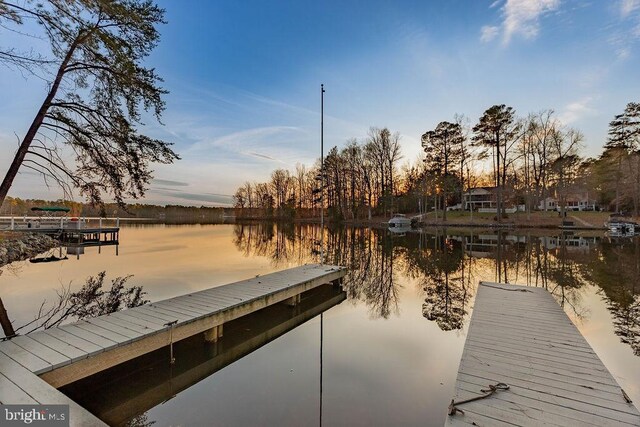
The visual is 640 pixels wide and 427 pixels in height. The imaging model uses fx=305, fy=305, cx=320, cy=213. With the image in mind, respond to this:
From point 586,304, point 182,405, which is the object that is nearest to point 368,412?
point 182,405

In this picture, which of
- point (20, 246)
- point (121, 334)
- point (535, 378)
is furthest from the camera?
point (20, 246)

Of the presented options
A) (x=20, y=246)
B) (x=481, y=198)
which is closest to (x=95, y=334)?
(x=20, y=246)

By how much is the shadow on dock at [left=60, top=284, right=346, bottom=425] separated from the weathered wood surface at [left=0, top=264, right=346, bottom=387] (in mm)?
360

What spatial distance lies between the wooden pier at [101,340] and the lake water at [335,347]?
0.43 meters

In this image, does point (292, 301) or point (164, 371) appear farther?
point (292, 301)

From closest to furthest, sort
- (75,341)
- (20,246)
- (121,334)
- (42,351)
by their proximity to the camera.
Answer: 1. (42,351)
2. (75,341)
3. (121,334)
4. (20,246)

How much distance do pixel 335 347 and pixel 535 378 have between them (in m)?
2.91

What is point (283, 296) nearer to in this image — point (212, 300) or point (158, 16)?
point (212, 300)

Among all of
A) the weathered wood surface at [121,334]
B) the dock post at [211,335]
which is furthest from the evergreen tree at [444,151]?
the dock post at [211,335]

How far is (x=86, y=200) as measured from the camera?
7.86 m

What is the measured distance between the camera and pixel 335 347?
5191 millimetres

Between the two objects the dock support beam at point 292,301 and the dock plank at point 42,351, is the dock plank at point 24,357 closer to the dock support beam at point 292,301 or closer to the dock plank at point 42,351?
the dock plank at point 42,351

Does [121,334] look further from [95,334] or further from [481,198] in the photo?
[481,198]

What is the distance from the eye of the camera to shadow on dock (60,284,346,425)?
3459 mm
